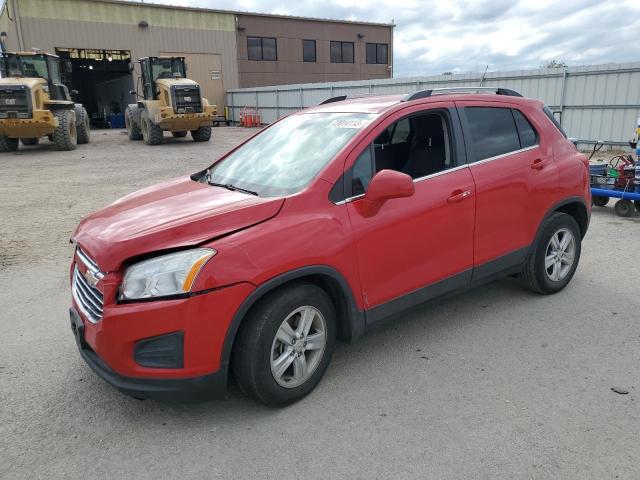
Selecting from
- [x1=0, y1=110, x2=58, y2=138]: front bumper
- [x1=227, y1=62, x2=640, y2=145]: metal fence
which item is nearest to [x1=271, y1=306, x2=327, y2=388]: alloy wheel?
[x1=227, y1=62, x2=640, y2=145]: metal fence

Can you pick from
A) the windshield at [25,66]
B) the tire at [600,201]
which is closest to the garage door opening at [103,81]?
the windshield at [25,66]

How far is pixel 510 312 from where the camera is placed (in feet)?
13.9

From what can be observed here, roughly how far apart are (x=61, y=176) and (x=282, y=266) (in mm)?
12012

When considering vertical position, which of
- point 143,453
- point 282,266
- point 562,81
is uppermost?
point 562,81

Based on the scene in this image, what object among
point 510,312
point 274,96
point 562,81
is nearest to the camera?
point 510,312

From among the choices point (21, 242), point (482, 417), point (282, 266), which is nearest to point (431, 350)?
point (482, 417)

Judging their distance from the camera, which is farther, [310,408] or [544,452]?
[310,408]

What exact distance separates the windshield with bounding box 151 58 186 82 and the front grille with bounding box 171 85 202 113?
5.43 ft

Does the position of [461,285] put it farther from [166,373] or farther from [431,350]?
[166,373]

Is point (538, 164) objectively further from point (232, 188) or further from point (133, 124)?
point (133, 124)

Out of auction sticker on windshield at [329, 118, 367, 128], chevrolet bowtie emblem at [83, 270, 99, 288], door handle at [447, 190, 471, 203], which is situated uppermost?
auction sticker on windshield at [329, 118, 367, 128]

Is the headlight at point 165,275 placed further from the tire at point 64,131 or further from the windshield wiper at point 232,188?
the tire at point 64,131

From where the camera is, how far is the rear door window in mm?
3861

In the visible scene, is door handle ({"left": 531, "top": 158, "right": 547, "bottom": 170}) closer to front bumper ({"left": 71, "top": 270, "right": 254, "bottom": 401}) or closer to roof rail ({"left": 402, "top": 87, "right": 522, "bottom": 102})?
roof rail ({"left": 402, "top": 87, "right": 522, "bottom": 102})
